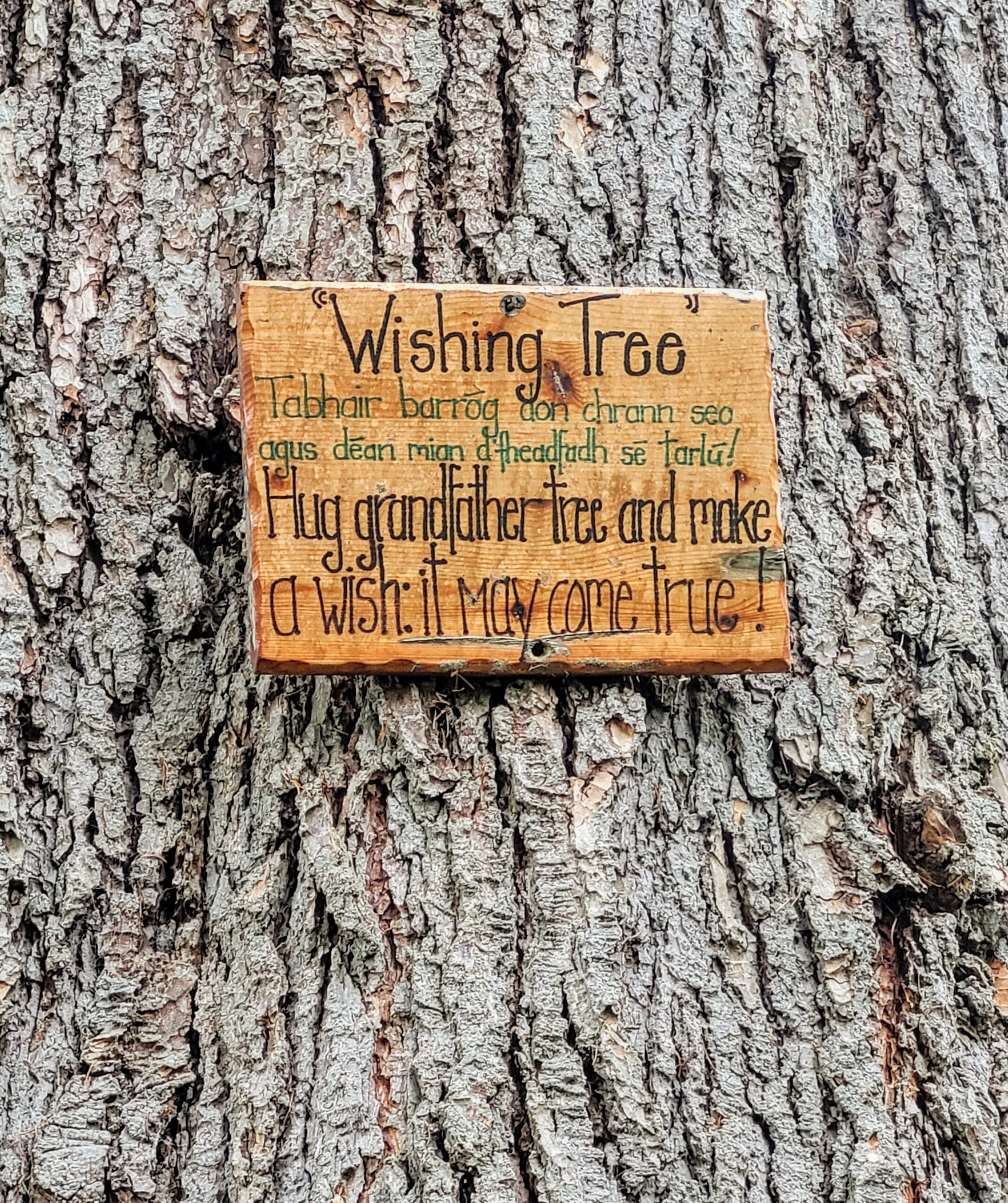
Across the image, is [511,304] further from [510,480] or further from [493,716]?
[493,716]

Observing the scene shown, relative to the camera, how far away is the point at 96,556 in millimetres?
1237

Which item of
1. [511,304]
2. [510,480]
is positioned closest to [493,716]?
[510,480]

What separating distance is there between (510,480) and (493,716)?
210mm

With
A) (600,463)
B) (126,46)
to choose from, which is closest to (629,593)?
(600,463)

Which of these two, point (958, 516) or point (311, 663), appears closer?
point (311, 663)

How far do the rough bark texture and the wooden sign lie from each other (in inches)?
2.8

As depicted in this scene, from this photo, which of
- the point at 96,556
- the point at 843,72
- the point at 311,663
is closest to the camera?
the point at 311,663

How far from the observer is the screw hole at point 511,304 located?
116 cm

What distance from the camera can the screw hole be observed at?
116 cm

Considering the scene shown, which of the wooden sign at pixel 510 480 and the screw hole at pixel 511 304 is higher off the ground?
the screw hole at pixel 511 304

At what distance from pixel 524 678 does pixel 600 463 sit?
0.67ft

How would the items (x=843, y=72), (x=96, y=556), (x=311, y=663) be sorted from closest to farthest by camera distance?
(x=311, y=663), (x=96, y=556), (x=843, y=72)

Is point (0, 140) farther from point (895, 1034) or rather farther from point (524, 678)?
point (895, 1034)

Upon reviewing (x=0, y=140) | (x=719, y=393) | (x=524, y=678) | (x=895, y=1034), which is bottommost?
(x=895, y=1034)
